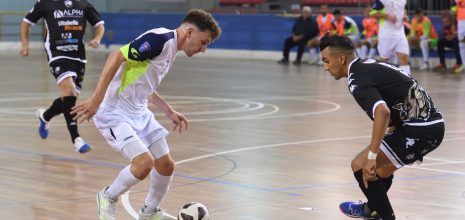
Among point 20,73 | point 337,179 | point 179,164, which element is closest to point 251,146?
point 179,164

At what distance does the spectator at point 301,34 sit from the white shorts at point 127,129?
73.2 ft

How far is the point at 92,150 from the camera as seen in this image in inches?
449

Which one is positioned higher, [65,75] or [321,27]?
[65,75]

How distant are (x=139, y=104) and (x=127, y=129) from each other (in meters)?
0.26

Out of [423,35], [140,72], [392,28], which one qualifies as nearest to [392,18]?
[392,28]

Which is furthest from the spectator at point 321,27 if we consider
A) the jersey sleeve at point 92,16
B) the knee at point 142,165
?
the knee at point 142,165

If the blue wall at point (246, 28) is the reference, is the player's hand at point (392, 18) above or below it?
above

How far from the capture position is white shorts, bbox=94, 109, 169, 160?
23.1 feet

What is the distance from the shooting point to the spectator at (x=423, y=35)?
2655cm

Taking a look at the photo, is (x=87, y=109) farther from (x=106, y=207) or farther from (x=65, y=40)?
(x=65, y=40)

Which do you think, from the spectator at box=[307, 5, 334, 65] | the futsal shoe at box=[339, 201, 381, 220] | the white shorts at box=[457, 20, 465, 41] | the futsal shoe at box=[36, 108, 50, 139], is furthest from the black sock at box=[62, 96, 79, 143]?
the spectator at box=[307, 5, 334, 65]

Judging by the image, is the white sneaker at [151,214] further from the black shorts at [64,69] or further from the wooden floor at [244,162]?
the black shorts at [64,69]

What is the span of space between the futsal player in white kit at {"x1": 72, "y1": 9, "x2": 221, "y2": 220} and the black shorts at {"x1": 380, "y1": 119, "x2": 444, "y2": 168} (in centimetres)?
150

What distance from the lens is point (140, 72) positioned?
712 cm
